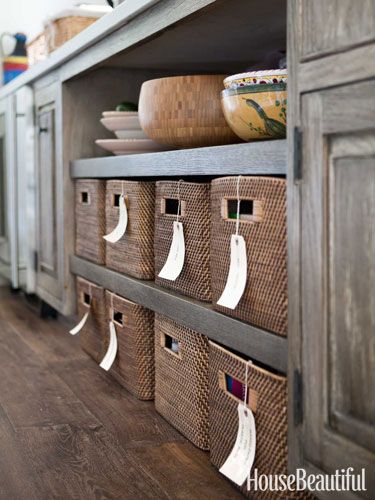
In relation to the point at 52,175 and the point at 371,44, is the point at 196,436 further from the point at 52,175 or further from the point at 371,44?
the point at 52,175

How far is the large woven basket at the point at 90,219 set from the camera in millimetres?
2256

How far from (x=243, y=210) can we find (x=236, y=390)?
14.0 inches

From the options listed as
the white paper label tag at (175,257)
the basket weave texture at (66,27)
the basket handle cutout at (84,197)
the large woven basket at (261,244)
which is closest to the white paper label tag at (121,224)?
the white paper label tag at (175,257)

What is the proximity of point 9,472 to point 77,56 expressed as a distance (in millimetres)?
1374

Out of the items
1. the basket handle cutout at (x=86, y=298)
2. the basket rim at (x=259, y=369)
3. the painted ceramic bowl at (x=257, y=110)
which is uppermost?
the painted ceramic bowl at (x=257, y=110)

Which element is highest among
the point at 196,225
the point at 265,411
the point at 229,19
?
the point at 229,19

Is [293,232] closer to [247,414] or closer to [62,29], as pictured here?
[247,414]

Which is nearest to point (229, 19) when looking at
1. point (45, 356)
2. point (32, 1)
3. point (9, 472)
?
point (9, 472)

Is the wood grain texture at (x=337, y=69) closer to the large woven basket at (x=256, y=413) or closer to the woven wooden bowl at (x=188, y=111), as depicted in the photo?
the large woven basket at (x=256, y=413)

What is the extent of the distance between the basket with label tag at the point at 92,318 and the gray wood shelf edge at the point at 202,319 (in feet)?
0.17

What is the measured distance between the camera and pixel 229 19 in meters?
1.71

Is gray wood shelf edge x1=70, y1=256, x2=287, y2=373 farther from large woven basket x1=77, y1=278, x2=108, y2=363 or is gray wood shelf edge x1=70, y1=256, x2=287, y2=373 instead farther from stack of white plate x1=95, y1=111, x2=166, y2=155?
stack of white plate x1=95, y1=111, x2=166, y2=155

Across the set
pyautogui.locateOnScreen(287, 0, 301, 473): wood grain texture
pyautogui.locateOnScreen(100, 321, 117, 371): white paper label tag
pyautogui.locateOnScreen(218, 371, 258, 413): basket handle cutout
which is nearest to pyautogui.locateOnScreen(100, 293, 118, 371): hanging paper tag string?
pyautogui.locateOnScreen(100, 321, 117, 371): white paper label tag

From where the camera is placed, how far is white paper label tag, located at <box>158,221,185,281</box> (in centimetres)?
163
